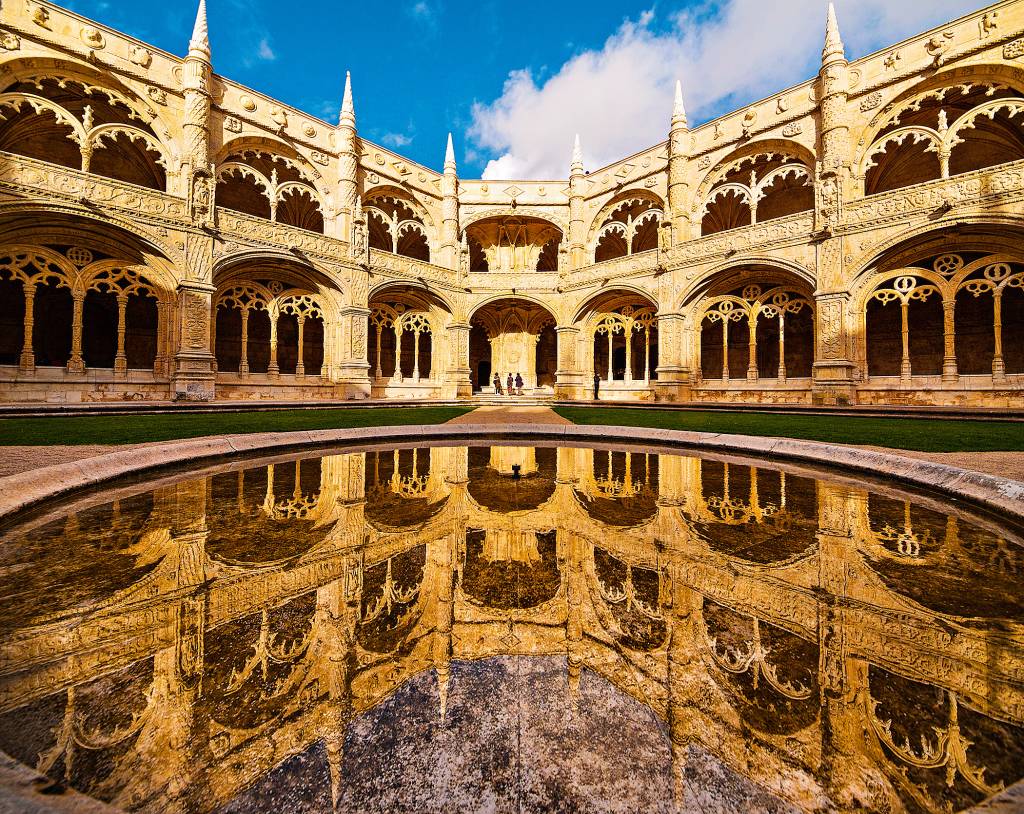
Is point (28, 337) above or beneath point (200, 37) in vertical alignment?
beneath

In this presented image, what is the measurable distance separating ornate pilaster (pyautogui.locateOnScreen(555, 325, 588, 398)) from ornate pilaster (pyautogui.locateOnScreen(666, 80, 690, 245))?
5661mm

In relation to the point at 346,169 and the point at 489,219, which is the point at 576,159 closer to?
the point at 489,219

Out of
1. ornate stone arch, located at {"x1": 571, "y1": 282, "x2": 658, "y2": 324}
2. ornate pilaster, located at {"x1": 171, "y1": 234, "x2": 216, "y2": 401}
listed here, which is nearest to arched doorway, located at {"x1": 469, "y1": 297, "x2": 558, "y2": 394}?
ornate stone arch, located at {"x1": 571, "y1": 282, "x2": 658, "y2": 324}

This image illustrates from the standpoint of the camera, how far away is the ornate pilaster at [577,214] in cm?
1944

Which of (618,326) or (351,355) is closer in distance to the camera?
(351,355)

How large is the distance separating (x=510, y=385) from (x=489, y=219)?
335 inches

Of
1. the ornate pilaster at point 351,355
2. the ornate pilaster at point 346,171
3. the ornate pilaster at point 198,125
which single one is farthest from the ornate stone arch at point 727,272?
the ornate pilaster at point 198,125

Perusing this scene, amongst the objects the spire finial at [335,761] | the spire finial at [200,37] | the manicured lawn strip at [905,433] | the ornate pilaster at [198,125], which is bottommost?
the spire finial at [335,761]

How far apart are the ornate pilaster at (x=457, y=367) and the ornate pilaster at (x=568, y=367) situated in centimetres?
426

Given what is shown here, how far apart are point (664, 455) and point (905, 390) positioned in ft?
39.5

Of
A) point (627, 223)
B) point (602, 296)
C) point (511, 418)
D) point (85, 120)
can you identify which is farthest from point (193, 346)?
point (627, 223)

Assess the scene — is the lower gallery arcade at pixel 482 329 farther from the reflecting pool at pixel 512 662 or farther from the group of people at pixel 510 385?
the reflecting pool at pixel 512 662

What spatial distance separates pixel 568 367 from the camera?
63.2 ft

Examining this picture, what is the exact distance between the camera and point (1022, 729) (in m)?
1.11
